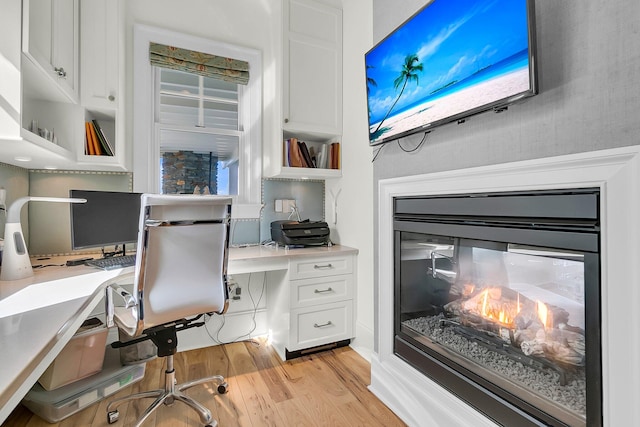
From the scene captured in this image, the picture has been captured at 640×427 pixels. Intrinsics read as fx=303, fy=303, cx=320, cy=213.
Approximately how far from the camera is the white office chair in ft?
4.63

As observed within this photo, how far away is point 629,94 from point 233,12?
2799 mm

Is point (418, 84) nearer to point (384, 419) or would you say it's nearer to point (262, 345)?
point (384, 419)

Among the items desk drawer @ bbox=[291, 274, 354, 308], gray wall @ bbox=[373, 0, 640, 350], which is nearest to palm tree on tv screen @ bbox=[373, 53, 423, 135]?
gray wall @ bbox=[373, 0, 640, 350]

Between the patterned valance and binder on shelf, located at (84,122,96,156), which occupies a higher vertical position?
the patterned valance

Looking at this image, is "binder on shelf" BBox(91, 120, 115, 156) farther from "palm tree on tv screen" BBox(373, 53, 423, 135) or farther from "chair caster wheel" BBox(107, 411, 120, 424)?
"palm tree on tv screen" BBox(373, 53, 423, 135)

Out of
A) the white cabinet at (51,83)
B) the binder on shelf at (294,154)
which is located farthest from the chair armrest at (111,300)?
the binder on shelf at (294,154)

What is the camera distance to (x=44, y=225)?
2146 mm

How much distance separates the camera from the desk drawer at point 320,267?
2283 mm

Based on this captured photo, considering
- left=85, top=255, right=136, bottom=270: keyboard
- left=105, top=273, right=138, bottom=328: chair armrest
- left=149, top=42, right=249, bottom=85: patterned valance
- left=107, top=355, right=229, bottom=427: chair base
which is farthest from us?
left=149, top=42, right=249, bottom=85: patterned valance

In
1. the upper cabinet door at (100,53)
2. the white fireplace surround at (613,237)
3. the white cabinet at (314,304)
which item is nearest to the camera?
the white fireplace surround at (613,237)

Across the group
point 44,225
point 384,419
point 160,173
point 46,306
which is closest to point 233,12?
point 160,173

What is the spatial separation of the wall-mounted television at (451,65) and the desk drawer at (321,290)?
1.14 meters

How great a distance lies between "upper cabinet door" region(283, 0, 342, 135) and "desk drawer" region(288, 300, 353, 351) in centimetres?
148

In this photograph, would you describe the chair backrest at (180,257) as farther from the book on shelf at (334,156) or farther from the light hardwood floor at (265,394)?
the book on shelf at (334,156)
